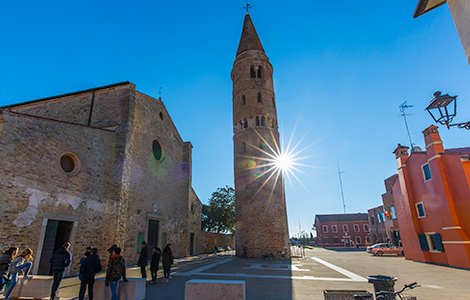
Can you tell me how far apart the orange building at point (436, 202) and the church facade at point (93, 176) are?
1777 cm

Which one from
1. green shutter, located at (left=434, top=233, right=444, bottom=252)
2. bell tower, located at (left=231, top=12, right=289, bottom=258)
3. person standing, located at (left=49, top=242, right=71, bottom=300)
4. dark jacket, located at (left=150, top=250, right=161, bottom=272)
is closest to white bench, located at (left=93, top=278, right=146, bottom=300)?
person standing, located at (left=49, top=242, right=71, bottom=300)

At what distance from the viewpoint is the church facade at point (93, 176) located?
10219mm

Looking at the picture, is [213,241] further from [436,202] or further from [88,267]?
[88,267]

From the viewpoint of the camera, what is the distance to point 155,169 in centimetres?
1872

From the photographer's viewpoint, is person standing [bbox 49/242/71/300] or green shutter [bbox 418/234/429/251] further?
green shutter [bbox 418/234/429/251]

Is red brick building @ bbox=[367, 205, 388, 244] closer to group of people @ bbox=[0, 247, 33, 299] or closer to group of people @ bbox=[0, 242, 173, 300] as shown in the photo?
group of people @ bbox=[0, 242, 173, 300]

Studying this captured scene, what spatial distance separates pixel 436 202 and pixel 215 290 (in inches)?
662

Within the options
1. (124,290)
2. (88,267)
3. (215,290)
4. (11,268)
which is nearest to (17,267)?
(11,268)

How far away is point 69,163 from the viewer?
490 inches

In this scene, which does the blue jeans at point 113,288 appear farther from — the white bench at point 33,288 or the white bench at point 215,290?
the white bench at point 33,288

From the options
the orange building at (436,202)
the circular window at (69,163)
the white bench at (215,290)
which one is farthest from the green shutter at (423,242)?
the circular window at (69,163)

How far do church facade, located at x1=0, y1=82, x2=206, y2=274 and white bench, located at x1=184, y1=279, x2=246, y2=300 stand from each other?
868cm

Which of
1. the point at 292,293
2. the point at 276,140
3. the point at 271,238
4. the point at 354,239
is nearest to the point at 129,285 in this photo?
the point at 292,293

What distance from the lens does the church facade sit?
402 inches
